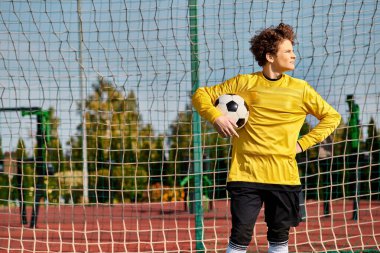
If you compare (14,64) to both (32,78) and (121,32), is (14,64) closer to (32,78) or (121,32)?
(32,78)

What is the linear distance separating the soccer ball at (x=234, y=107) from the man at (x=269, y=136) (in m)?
0.05

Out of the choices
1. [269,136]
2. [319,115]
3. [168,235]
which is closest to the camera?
[269,136]

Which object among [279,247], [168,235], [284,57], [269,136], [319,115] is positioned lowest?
[168,235]

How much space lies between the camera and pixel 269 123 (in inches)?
153

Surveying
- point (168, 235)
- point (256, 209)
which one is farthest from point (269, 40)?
point (168, 235)

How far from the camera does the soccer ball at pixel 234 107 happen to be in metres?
3.79

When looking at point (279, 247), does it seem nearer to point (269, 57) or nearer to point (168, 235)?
point (269, 57)

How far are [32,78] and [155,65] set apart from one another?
104 centimetres

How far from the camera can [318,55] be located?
6.04 meters

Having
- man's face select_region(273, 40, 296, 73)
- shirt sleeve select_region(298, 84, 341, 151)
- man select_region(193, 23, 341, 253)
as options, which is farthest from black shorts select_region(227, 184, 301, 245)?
man's face select_region(273, 40, 296, 73)

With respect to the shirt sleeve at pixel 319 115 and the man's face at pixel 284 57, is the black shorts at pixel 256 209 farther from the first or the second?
the man's face at pixel 284 57

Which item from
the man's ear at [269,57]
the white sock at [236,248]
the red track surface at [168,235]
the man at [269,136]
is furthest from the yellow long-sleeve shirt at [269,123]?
the red track surface at [168,235]

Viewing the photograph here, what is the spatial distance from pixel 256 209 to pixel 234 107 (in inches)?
21.9

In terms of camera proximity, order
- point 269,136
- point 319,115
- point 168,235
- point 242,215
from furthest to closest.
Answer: point 168,235 < point 319,115 < point 269,136 < point 242,215
